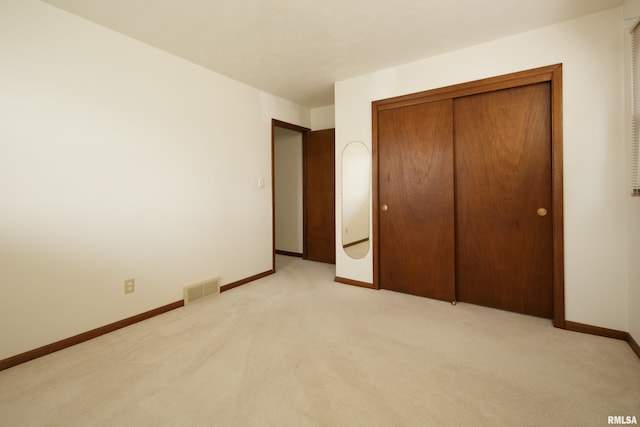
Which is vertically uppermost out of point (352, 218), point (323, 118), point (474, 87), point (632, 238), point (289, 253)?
point (323, 118)

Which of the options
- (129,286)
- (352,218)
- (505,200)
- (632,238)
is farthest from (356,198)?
(129,286)

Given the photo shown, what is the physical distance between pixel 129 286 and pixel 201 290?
2.21ft

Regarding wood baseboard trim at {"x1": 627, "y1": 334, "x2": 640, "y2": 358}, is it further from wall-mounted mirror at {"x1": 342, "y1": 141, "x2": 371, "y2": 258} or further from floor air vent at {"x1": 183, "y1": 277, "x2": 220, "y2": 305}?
floor air vent at {"x1": 183, "y1": 277, "x2": 220, "y2": 305}

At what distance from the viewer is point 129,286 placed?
245 centimetres

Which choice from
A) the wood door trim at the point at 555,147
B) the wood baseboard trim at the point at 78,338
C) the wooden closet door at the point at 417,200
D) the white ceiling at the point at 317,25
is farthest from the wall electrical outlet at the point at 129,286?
the wood door trim at the point at 555,147

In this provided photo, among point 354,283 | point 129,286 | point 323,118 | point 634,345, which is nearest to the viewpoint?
point 634,345

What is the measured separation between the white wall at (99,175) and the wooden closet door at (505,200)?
2.45 metres

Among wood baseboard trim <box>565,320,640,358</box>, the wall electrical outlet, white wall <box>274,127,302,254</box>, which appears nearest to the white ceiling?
white wall <box>274,127,302,254</box>

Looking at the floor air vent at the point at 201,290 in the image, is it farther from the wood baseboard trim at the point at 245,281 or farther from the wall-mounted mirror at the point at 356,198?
the wall-mounted mirror at the point at 356,198

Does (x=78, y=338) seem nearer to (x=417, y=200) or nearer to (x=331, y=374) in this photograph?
(x=331, y=374)

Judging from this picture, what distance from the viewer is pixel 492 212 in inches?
105

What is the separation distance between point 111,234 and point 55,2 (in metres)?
1.62

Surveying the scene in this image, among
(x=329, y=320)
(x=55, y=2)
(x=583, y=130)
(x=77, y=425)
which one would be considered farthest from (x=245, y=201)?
(x=583, y=130)

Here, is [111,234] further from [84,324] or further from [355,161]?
[355,161]
